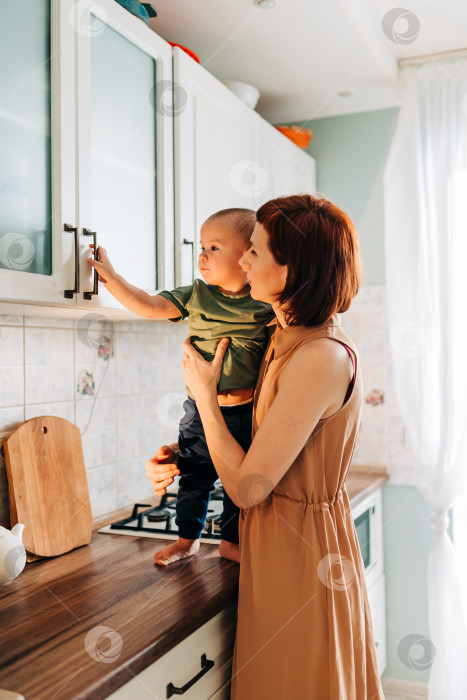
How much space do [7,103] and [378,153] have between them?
2.00m

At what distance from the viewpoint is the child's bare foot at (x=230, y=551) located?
1431 millimetres

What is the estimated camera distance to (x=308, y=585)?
117 centimetres

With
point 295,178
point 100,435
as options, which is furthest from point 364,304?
point 100,435

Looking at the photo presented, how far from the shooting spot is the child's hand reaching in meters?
1.31

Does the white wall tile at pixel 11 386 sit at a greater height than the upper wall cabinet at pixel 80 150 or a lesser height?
lesser

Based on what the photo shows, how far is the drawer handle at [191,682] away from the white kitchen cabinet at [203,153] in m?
0.93

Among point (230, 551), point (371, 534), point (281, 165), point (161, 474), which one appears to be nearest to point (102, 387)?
point (161, 474)

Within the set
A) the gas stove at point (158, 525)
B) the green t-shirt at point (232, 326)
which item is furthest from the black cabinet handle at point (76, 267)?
the gas stove at point (158, 525)

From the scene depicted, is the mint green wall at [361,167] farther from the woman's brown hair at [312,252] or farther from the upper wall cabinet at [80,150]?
the woman's brown hair at [312,252]

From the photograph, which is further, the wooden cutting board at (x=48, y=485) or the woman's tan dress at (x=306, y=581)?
the wooden cutting board at (x=48, y=485)

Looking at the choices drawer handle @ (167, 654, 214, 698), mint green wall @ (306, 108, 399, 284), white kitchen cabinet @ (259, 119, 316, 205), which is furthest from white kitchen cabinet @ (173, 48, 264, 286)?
drawer handle @ (167, 654, 214, 698)

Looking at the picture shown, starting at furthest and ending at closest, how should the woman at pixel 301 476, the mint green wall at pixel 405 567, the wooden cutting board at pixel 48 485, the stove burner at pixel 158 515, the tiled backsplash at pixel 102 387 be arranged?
the mint green wall at pixel 405 567
the stove burner at pixel 158 515
the tiled backsplash at pixel 102 387
the wooden cutting board at pixel 48 485
the woman at pixel 301 476

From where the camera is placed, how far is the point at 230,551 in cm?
144

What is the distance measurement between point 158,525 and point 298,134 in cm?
173
